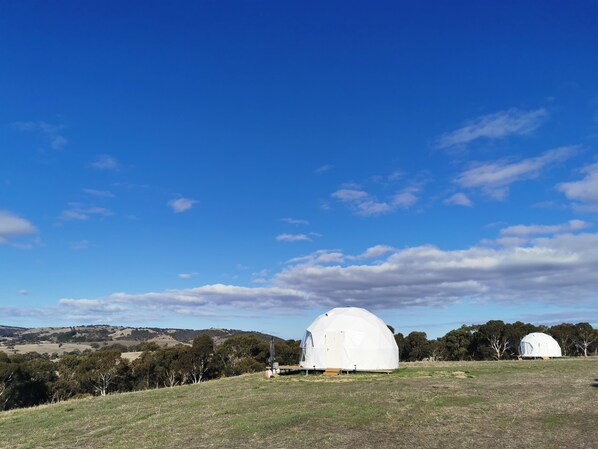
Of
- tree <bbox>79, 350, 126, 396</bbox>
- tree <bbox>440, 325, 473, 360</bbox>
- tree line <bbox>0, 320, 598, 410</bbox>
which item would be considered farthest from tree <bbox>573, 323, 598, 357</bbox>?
tree <bbox>79, 350, 126, 396</bbox>

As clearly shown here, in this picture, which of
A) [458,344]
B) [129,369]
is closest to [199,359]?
[129,369]

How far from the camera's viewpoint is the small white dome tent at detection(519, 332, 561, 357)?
58.7 m

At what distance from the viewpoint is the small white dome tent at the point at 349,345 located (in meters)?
35.5

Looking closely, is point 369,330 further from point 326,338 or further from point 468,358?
point 468,358

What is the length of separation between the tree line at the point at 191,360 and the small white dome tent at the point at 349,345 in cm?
2571

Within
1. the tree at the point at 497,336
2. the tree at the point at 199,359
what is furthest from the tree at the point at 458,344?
the tree at the point at 199,359

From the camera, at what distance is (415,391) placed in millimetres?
20734

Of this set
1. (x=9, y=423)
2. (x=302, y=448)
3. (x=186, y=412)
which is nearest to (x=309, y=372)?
(x=186, y=412)

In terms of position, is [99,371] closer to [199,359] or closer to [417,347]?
[199,359]

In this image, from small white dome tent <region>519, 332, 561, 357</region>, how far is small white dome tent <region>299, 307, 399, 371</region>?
31.1 m

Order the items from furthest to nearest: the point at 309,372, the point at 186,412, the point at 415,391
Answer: the point at 309,372 < the point at 415,391 < the point at 186,412

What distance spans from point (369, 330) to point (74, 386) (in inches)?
1726

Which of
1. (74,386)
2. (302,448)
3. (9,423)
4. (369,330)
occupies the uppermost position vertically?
(369,330)

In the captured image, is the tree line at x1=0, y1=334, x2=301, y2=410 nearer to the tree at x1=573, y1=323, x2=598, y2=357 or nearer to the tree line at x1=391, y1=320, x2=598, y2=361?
the tree line at x1=391, y1=320, x2=598, y2=361
